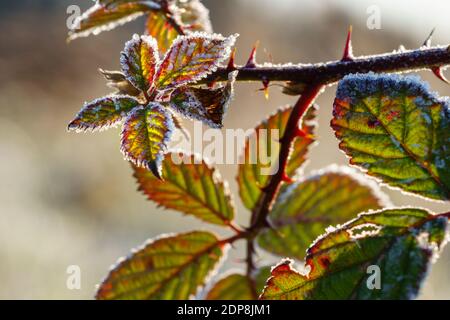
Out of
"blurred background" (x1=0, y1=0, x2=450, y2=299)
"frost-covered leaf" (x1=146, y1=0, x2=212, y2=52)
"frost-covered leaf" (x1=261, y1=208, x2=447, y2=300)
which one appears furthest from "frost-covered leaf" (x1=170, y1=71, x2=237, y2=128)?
"blurred background" (x1=0, y1=0, x2=450, y2=299)

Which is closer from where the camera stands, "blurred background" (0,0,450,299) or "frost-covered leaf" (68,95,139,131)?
"frost-covered leaf" (68,95,139,131)

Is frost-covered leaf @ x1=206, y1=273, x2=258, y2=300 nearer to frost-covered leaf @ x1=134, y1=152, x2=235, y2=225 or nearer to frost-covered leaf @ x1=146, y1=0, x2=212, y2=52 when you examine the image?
frost-covered leaf @ x1=134, y1=152, x2=235, y2=225

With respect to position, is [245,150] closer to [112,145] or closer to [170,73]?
[170,73]

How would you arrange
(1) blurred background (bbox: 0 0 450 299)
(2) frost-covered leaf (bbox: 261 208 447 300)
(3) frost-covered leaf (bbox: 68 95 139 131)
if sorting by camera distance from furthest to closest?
(1) blurred background (bbox: 0 0 450 299) → (3) frost-covered leaf (bbox: 68 95 139 131) → (2) frost-covered leaf (bbox: 261 208 447 300)

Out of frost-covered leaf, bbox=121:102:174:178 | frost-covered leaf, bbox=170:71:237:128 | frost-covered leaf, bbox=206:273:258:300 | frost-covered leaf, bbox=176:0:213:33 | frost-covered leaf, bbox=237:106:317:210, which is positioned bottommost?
frost-covered leaf, bbox=206:273:258:300

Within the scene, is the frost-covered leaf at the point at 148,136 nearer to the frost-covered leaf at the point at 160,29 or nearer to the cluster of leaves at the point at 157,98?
the cluster of leaves at the point at 157,98

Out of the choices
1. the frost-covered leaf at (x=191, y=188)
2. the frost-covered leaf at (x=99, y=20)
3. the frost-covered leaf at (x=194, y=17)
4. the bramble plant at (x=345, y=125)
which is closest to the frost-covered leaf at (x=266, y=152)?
the frost-covered leaf at (x=191, y=188)

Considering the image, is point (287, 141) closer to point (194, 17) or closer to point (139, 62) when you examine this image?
point (139, 62)
